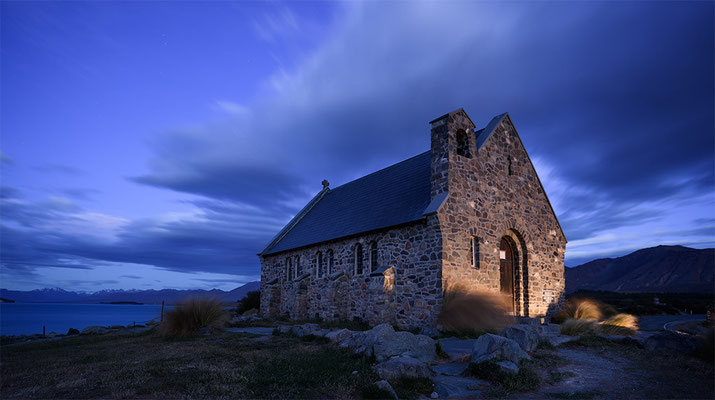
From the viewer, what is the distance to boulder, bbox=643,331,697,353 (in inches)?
381

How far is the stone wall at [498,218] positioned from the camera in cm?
1619

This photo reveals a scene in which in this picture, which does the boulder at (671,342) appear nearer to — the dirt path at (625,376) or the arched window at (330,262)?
the dirt path at (625,376)

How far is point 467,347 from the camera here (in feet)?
37.0

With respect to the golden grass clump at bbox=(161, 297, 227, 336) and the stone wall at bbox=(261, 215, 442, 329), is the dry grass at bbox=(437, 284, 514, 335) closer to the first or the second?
the stone wall at bbox=(261, 215, 442, 329)

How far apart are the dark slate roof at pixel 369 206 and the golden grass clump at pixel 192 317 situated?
279 inches

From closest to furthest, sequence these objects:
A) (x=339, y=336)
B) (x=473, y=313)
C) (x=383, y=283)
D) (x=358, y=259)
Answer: (x=339, y=336) < (x=473, y=313) < (x=383, y=283) < (x=358, y=259)

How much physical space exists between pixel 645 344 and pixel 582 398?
5278mm

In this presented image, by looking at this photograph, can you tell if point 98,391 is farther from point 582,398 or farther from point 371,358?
point 582,398

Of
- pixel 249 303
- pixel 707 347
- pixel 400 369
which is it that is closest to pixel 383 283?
pixel 400 369

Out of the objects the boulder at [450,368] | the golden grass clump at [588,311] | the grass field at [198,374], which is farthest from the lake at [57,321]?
the golden grass clump at [588,311]

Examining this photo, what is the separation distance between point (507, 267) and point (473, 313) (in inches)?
210

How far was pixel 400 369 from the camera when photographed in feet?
26.4

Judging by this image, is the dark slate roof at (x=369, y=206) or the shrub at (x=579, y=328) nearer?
the shrub at (x=579, y=328)

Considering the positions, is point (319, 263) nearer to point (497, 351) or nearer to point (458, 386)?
point (497, 351)
